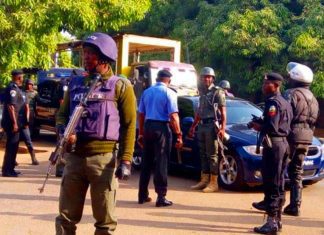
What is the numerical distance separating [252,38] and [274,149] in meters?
15.7

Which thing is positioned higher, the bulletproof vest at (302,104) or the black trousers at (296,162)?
the bulletproof vest at (302,104)

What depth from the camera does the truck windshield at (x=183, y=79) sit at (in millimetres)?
15031

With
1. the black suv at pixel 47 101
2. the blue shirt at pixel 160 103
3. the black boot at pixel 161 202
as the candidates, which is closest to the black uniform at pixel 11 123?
the blue shirt at pixel 160 103

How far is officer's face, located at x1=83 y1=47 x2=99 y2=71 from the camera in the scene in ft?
15.6

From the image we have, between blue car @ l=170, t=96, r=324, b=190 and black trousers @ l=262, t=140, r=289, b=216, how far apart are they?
8.18 ft

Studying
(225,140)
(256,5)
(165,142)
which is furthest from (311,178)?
(256,5)

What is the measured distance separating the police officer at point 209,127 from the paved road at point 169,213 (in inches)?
11.9

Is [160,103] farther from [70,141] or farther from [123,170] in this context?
[70,141]

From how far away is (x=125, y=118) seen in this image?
4.87m

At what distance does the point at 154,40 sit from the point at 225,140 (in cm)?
812

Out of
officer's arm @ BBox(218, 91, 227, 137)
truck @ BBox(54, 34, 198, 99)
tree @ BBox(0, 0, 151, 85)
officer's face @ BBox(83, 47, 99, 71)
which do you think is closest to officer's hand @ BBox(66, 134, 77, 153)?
officer's face @ BBox(83, 47, 99, 71)

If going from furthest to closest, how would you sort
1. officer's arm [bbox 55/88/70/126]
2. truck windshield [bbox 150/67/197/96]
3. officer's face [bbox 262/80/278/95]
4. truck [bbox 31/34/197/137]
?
1. truck [bbox 31/34/197/137]
2. truck windshield [bbox 150/67/197/96]
3. officer's face [bbox 262/80/278/95]
4. officer's arm [bbox 55/88/70/126]

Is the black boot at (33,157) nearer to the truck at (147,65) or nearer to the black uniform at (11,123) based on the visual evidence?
the black uniform at (11,123)

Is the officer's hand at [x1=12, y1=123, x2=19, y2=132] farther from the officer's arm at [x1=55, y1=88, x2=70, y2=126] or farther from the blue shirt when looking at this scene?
the officer's arm at [x1=55, y1=88, x2=70, y2=126]
